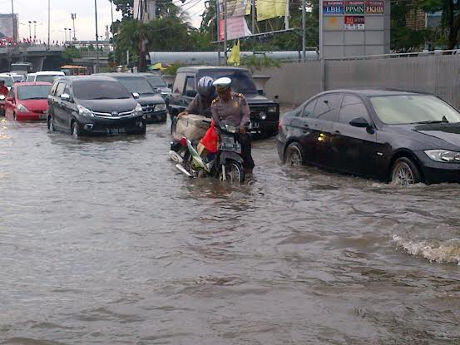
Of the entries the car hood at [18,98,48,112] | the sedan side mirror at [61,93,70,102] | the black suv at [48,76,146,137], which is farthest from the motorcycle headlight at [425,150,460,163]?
the car hood at [18,98,48,112]

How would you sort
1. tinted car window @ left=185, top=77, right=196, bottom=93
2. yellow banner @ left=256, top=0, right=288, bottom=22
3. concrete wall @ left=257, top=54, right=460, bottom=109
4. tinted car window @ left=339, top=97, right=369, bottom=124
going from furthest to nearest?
yellow banner @ left=256, top=0, right=288, bottom=22 < concrete wall @ left=257, top=54, right=460, bottom=109 < tinted car window @ left=185, top=77, right=196, bottom=93 < tinted car window @ left=339, top=97, right=369, bottom=124

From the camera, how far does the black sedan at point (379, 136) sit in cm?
981

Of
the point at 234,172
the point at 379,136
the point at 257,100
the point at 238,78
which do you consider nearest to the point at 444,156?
the point at 379,136

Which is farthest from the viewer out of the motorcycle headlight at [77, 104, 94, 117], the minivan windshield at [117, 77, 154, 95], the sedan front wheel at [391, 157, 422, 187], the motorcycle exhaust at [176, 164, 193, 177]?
the minivan windshield at [117, 77, 154, 95]

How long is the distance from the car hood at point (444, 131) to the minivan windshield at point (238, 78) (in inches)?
333

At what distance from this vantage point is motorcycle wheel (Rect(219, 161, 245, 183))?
11.2 meters

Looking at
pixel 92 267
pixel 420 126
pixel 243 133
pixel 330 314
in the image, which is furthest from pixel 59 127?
pixel 330 314

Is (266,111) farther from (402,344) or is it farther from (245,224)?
(402,344)

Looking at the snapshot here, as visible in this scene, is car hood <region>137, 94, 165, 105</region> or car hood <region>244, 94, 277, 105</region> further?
car hood <region>137, 94, 165, 105</region>

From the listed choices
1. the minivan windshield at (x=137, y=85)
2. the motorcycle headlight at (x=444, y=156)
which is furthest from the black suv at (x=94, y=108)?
the motorcycle headlight at (x=444, y=156)

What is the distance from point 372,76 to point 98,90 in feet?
28.2

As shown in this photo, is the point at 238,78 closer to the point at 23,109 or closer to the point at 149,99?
the point at 149,99

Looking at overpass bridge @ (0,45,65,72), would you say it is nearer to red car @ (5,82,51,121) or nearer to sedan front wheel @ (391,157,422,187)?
red car @ (5,82,51,121)

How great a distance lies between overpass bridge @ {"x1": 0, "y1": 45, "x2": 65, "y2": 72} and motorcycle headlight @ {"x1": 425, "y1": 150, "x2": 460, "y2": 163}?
115832mm
